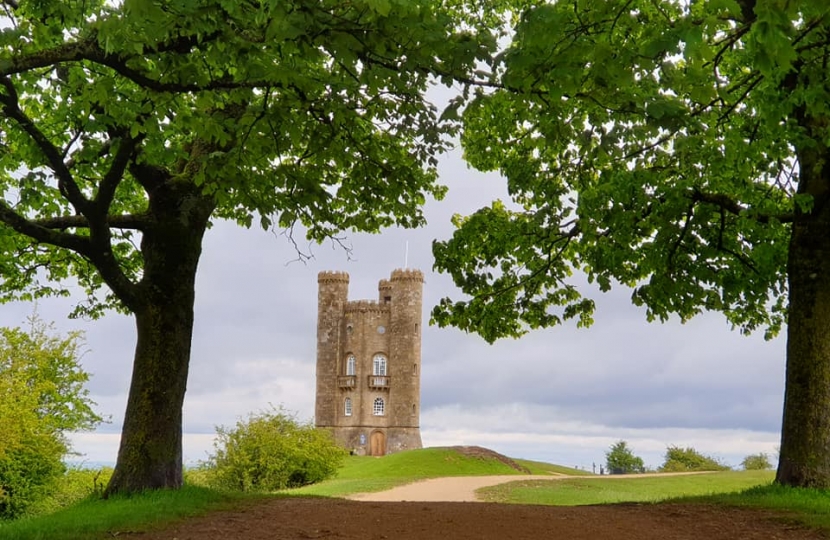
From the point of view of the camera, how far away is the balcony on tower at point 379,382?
204 ft

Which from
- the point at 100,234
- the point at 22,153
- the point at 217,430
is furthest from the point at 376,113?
the point at 217,430

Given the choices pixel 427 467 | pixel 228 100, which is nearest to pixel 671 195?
pixel 228 100

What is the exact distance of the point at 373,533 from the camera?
9672 mm

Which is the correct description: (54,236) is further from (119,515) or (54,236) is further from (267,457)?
(267,457)

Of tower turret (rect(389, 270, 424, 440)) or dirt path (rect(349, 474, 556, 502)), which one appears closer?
dirt path (rect(349, 474, 556, 502))

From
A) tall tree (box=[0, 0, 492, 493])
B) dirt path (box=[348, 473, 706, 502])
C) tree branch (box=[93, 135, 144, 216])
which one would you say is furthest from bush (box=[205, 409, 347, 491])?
tree branch (box=[93, 135, 144, 216])

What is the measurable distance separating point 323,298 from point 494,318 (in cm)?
4841

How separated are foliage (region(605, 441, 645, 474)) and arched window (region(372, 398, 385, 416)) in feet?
62.6

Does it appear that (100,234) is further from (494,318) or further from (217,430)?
(217,430)

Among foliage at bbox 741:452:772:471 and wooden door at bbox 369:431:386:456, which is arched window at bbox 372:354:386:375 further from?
foliage at bbox 741:452:772:471

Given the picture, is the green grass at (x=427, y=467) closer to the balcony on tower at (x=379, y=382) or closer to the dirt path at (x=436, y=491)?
the dirt path at (x=436, y=491)

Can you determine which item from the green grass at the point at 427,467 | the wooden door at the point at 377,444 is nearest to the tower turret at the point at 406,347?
the wooden door at the point at 377,444

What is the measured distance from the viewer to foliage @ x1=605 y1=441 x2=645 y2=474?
52844 millimetres

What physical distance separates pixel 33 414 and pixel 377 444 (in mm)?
38684
